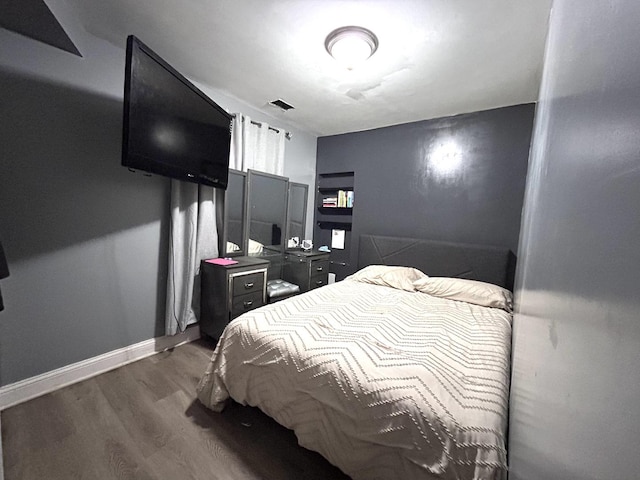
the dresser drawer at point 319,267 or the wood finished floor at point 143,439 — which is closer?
the wood finished floor at point 143,439

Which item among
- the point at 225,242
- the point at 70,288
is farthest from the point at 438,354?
the point at 70,288

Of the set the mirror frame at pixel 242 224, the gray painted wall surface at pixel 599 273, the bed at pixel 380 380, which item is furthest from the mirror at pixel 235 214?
the gray painted wall surface at pixel 599 273

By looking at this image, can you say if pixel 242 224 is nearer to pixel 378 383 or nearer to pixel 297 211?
pixel 297 211

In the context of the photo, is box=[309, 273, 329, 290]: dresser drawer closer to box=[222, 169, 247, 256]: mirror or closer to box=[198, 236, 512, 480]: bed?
box=[222, 169, 247, 256]: mirror

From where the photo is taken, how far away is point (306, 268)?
10.6 feet

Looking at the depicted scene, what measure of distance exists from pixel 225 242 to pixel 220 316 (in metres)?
0.76

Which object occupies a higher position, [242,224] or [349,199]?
[349,199]

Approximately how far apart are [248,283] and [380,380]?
174cm

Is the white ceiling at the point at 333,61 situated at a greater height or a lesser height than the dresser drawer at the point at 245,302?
greater

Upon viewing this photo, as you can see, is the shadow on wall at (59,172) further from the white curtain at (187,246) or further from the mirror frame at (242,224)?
the mirror frame at (242,224)

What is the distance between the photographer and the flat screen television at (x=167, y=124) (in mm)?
1470

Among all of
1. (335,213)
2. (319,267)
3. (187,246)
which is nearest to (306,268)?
(319,267)

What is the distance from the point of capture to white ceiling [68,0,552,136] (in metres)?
1.50

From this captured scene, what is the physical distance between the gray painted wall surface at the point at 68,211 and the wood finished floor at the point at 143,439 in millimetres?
376
